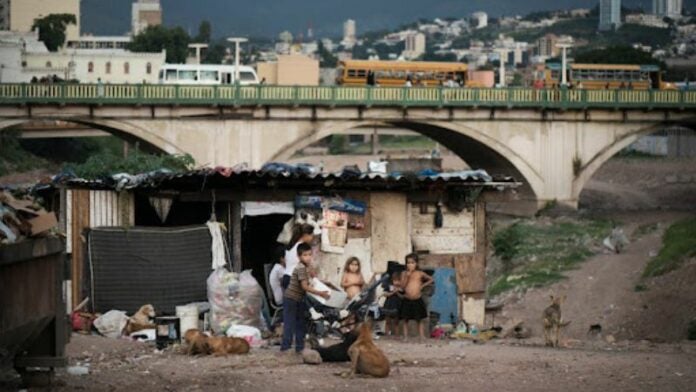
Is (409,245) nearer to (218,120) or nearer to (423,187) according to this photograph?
(423,187)

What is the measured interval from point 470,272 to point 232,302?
408cm

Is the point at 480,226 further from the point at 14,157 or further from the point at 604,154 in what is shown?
the point at 14,157

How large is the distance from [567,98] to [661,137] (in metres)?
30.4

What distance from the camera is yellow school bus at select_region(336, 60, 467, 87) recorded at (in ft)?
228

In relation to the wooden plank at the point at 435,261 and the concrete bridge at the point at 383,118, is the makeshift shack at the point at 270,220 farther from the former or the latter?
the concrete bridge at the point at 383,118

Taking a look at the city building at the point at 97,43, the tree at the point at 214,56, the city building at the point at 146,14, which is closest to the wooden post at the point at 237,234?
the city building at the point at 97,43

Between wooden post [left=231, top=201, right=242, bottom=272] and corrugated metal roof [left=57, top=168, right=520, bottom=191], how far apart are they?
0.32 m

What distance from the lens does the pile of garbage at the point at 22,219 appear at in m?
17.7

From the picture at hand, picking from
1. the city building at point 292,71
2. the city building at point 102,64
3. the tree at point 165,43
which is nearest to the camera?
the city building at point 292,71

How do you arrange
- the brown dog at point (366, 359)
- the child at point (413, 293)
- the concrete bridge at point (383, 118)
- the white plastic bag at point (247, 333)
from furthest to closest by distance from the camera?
the concrete bridge at point (383, 118) → the child at point (413, 293) → the white plastic bag at point (247, 333) → the brown dog at point (366, 359)

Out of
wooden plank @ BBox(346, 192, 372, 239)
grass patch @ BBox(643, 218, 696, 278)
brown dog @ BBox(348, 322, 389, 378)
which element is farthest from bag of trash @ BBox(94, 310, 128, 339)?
grass patch @ BBox(643, 218, 696, 278)

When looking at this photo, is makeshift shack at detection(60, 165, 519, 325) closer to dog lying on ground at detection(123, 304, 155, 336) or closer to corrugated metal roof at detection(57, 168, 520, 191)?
corrugated metal roof at detection(57, 168, 520, 191)

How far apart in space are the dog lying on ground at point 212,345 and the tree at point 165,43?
10002 cm

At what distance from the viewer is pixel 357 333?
68.0 ft
